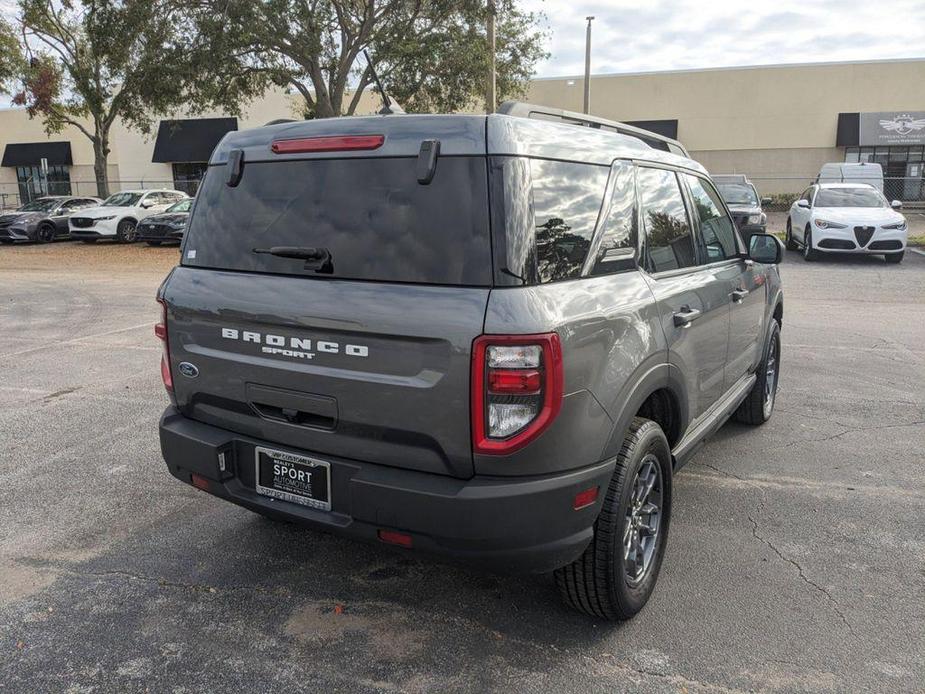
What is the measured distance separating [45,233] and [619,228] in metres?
25.3

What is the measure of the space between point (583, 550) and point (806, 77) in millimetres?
39348

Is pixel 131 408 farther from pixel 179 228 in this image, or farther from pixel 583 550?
pixel 179 228

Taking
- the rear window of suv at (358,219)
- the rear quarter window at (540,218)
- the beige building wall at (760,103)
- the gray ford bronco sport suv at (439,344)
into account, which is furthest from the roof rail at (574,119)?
the beige building wall at (760,103)

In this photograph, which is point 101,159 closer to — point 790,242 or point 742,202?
point 742,202

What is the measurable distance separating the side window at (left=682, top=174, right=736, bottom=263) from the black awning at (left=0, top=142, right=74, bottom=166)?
48588 millimetres

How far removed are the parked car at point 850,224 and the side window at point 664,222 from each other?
45.2 feet

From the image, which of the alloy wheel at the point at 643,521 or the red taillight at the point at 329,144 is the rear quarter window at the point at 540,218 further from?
the alloy wheel at the point at 643,521

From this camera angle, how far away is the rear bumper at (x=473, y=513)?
8.06ft

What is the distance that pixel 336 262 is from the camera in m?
2.73

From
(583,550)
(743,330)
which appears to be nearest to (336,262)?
(583,550)

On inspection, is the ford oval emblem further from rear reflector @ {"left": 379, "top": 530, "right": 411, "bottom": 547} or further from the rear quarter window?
the rear quarter window

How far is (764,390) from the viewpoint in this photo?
5.34 m

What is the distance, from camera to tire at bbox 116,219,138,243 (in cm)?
2286

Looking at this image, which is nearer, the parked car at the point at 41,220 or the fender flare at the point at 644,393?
the fender flare at the point at 644,393
